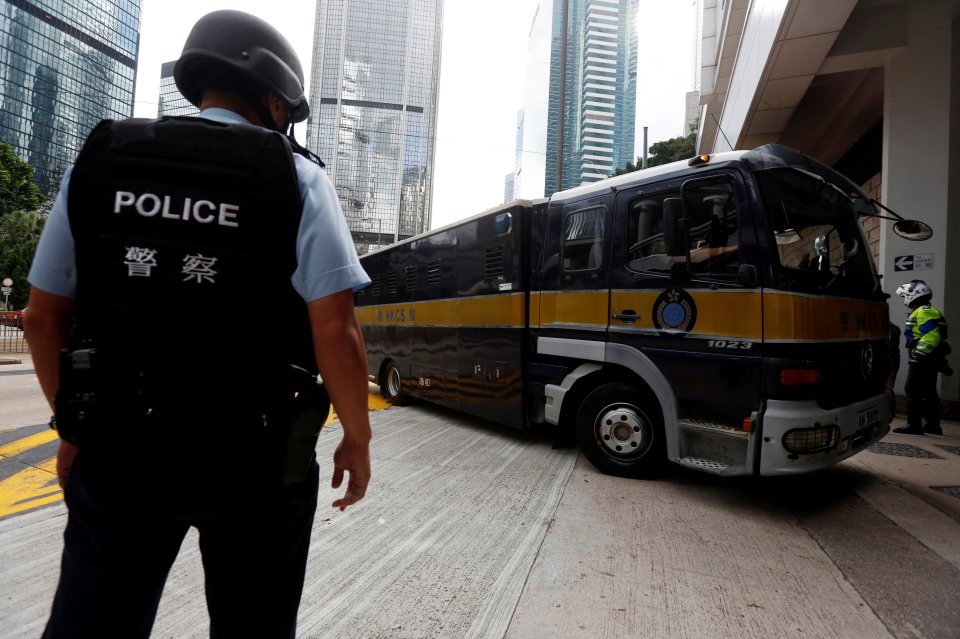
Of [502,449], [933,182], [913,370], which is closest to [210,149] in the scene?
[502,449]

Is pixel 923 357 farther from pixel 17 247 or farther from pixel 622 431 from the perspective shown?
pixel 17 247

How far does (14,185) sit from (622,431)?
54.9 m

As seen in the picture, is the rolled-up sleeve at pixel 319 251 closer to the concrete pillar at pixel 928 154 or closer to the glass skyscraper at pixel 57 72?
the concrete pillar at pixel 928 154

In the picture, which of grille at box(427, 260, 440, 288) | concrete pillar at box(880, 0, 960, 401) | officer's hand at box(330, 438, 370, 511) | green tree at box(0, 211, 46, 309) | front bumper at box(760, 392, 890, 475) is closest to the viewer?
officer's hand at box(330, 438, 370, 511)

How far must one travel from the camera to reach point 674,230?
155 inches

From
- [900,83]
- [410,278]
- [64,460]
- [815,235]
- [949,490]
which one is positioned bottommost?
[949,490]

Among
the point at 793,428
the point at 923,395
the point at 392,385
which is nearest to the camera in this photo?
the point at 793,428

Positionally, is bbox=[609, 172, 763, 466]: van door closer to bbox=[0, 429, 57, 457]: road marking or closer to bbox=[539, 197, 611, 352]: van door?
bbox=[539, 197, 611, 352]: van door

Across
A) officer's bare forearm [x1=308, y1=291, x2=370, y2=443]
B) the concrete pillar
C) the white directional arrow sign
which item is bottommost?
officer's bare forearm [x1=308, y1=291, x2=370, y2=443]

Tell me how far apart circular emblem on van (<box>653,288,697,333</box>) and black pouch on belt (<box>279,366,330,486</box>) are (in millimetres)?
3426

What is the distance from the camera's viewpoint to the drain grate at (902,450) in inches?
214

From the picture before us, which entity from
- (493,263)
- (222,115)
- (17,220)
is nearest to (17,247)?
(17,220)

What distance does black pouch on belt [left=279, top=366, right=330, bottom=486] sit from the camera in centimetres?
110

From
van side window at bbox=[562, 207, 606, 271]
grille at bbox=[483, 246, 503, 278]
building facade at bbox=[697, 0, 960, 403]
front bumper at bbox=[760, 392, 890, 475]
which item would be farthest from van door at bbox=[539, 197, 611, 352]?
building facade at bbox=[697, 0, 960, 403]
